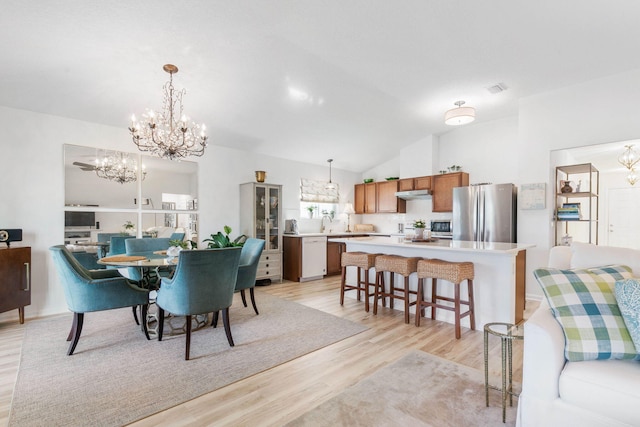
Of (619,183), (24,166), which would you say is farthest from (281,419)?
(619,183)

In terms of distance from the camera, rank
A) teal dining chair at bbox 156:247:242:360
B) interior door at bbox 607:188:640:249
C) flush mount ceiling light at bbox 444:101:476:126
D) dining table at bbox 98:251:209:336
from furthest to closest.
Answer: interior door at bbox 607:188:640:249, flush mount ceiling light at bbox 444:101:476:126, dining table at bbox 98:251:209:336, teal dining chair at bbox 156:247:242:360

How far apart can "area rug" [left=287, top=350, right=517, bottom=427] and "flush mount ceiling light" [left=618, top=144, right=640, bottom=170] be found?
4.73 metres

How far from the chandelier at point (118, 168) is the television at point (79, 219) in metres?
0.54

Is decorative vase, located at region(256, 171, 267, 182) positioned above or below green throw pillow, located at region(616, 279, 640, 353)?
above

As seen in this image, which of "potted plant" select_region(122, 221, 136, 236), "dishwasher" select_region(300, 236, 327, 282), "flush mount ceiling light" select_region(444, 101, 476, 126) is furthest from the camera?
"dishwasher" select_region(300, 236, 327, 282)

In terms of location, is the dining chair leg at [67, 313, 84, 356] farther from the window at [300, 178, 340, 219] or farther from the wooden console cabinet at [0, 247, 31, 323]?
the window at [300, 178, 340, 219]

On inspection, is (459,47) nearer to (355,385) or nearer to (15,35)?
(355,385)

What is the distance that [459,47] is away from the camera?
3084mm

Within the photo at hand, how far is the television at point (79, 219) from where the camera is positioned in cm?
383

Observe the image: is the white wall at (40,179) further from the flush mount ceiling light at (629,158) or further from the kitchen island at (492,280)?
the flush mount ceiling light at (629,158)

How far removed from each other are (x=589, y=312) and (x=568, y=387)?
38cm

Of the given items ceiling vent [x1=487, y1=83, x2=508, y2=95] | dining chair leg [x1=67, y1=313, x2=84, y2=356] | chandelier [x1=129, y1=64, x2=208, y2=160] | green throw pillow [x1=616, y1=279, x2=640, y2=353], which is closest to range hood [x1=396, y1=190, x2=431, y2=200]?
ceiling vent [x1=487, y1=83, x2=508, y2=95]

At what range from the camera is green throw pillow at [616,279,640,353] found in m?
1.38

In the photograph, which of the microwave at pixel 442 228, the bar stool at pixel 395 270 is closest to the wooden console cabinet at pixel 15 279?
the bar stool at pixel 395 270
